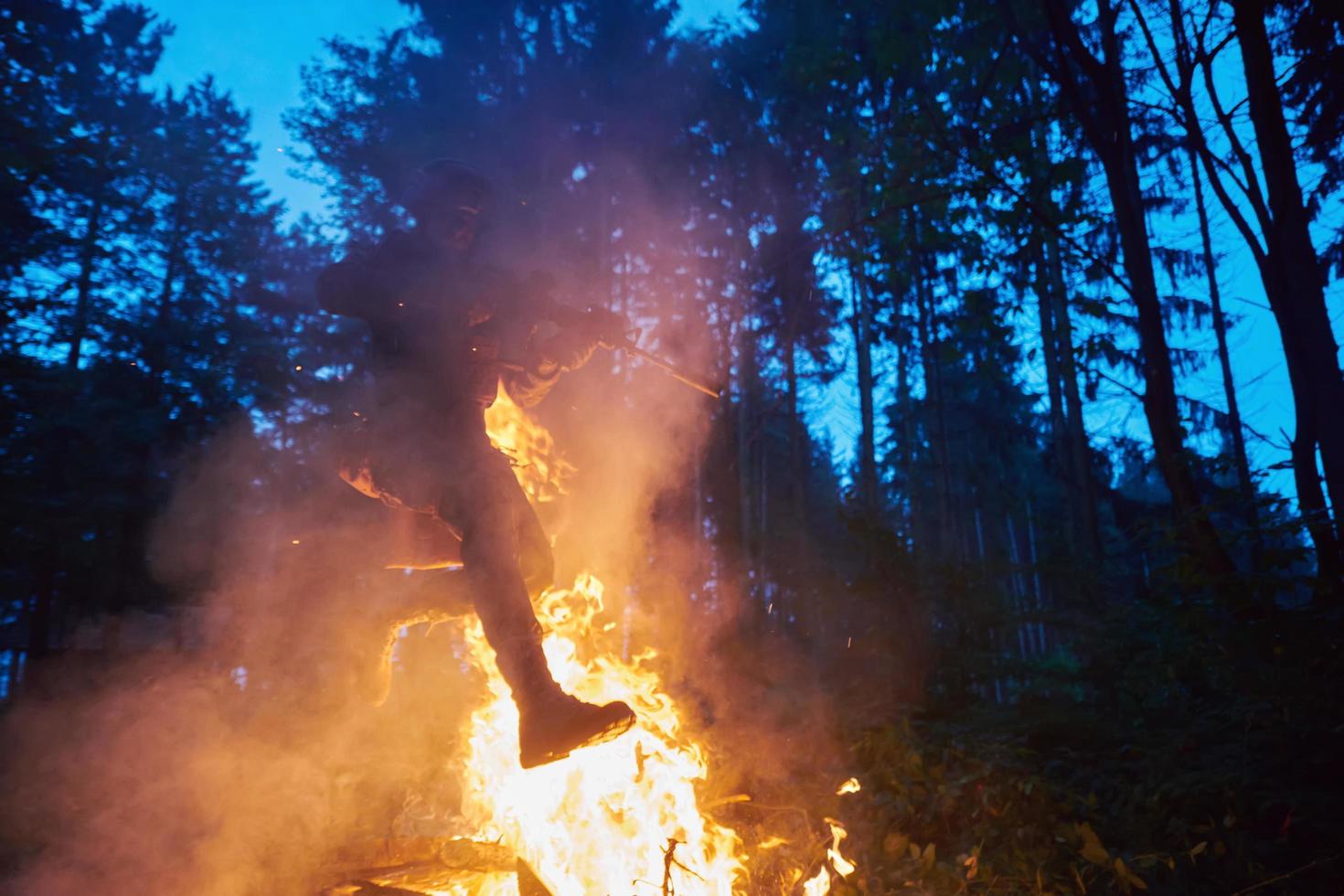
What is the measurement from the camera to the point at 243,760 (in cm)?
437

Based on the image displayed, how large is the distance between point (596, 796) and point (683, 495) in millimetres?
9218

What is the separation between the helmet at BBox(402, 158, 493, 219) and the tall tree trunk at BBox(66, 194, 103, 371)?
7.50 m

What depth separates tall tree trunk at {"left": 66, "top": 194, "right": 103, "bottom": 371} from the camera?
953 centimetres

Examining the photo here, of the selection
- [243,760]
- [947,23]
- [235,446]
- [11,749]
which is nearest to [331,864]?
[243,760]

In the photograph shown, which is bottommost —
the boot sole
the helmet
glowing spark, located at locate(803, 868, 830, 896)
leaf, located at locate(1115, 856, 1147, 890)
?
glowing spark, located at locate(803, 868, 830, 896)

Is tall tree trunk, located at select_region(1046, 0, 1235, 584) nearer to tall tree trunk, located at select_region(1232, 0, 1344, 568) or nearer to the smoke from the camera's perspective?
tall tree trunk, located at select_region(1232, 0, 1344, 568)

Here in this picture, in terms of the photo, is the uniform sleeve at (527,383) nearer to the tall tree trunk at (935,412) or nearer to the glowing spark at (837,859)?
the glowing spark at (837,859)

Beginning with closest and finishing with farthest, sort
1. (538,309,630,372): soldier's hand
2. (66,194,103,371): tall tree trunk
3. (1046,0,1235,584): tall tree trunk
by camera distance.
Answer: (538,309,630,372): soldier's hand → (1046,0,1235,584): tall tree trunk → (66,194,103,371): tall tree trunk

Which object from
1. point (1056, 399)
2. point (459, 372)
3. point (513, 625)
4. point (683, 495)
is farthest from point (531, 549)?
point (1056, 399)

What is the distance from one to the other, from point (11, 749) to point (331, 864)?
3.69m

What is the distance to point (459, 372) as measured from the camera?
371 cm

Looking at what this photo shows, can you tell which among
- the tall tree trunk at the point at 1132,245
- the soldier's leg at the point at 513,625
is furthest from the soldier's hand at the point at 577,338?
the tall tree trunk at the point at 1132,245

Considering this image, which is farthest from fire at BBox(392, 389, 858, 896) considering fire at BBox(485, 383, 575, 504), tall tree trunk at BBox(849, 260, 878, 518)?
tall tree trunk at BBox(849, 260, 878, 518)

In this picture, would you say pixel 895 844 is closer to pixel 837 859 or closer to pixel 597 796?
pixel 837 859
